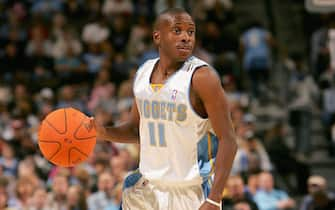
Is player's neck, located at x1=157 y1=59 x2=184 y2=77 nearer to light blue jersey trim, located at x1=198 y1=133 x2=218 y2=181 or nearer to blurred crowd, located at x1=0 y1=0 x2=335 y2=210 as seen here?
light blue jersey trim, located at x1=198 y1=133 x2=218 y2=181

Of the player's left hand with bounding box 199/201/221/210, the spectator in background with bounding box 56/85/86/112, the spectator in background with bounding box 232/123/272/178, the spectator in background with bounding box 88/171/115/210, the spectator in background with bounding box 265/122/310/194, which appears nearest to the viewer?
the player's left hand with bounding box 199/201/221/210

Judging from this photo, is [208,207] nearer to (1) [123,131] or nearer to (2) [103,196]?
(1) [123,131]

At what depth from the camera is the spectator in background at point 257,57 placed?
1373 cm

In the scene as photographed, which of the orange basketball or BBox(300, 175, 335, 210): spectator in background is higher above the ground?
the orange basketball

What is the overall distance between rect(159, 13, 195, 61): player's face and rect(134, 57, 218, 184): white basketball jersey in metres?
0.11

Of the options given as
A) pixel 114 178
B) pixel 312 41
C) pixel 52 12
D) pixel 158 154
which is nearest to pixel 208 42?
pixel 312 41

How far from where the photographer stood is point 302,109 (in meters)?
13.0

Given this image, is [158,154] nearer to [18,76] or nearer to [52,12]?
[18,76]

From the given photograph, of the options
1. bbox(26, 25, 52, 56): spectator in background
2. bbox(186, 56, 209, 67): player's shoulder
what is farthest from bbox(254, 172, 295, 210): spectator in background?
bbox(186, 56, 209, 67): player's shoulder

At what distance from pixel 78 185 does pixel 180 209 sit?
555 cm

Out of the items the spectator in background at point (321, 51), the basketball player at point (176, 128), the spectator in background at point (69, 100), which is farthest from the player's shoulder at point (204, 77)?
the spectator in background at point (321, 51)

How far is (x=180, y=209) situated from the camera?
16.6ft

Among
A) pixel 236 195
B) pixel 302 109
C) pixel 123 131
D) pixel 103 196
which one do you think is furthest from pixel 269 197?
pixel 123 131

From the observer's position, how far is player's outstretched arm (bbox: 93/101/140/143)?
18.1ft
